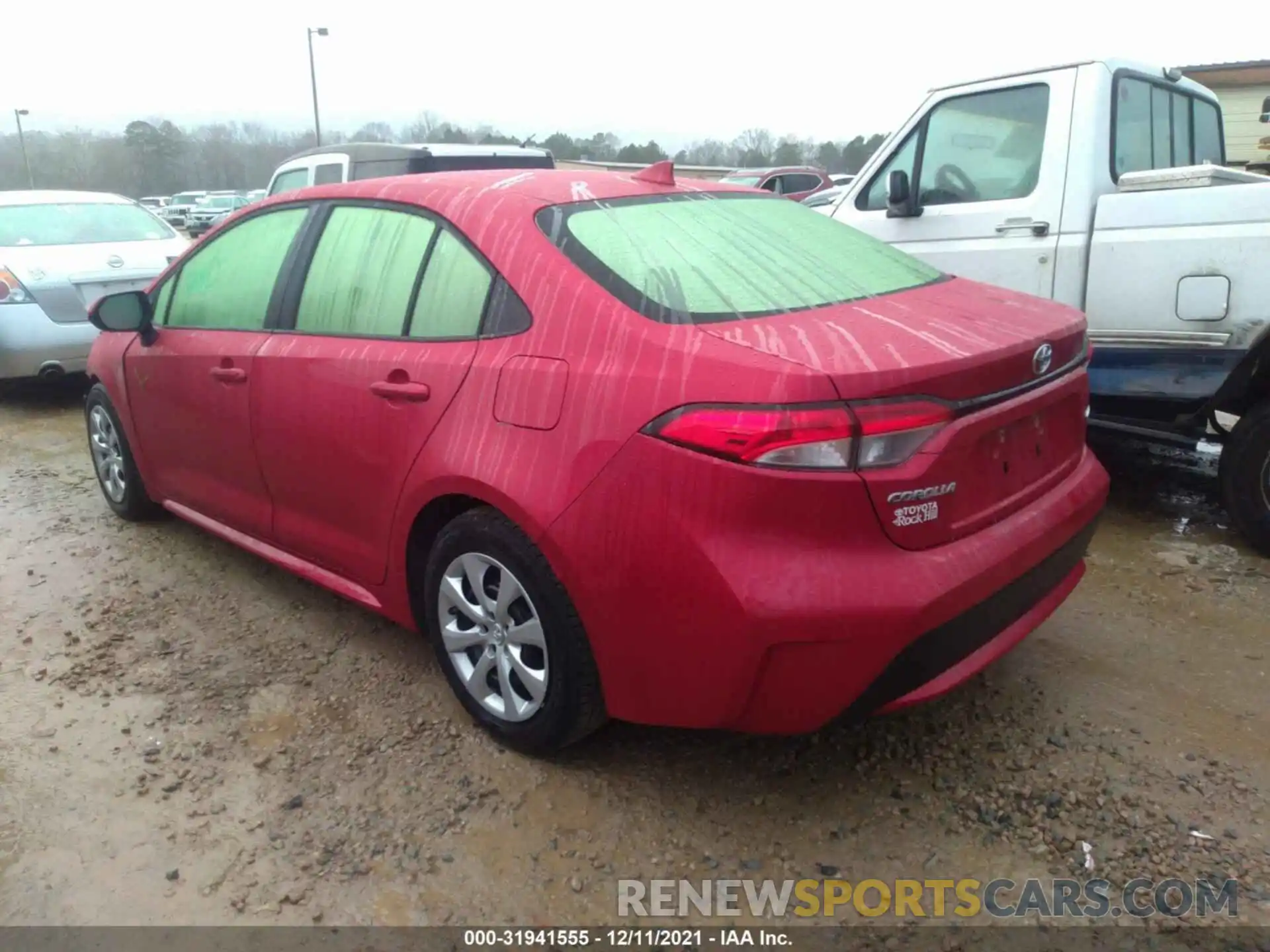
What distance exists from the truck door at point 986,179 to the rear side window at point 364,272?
2797 millimetres

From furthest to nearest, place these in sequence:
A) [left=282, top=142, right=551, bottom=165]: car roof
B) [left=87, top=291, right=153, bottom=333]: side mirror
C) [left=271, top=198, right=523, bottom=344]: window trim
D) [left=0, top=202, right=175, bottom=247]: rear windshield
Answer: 1. [left=282, top=142, right=551, bottom=165]: car roof
2. [left=0, top=202, right=175, bottom=247]: rear windshield
3. [left=87, top=291, right=153, bottom=333]: side mirror
4. [left=271, top=198, right=523, bottom=344]: window trim

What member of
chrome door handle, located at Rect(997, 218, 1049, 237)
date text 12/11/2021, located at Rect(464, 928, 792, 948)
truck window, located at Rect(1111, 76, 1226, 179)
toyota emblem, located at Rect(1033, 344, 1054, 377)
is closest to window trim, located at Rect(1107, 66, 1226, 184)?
truck window, located at Rect(1111, 76, 1226, 179)

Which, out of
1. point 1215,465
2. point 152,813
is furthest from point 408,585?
point 1215,465

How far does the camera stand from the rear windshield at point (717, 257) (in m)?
2.37

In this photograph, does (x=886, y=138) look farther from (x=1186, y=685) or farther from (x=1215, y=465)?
(x=1186, y=685)

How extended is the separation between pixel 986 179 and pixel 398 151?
5.37m

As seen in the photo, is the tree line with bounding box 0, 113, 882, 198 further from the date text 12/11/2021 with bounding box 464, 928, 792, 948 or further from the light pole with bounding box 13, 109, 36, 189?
the date text 12/11/2021 with bounding box 464, 928, 792, 948

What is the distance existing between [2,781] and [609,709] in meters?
1.76

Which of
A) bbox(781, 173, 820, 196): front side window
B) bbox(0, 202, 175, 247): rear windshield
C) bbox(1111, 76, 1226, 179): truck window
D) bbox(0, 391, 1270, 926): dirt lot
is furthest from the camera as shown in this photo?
bbox(781, 173, 820, 196): front side window

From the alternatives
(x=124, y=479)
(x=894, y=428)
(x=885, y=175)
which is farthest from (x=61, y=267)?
(x=894, y=428)

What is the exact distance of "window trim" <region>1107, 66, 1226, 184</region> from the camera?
430cm

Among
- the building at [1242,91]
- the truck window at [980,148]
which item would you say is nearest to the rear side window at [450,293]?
the truck window at [980,148]

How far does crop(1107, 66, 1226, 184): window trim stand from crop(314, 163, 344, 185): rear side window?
6.63 metres

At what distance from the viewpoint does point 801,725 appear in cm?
221
